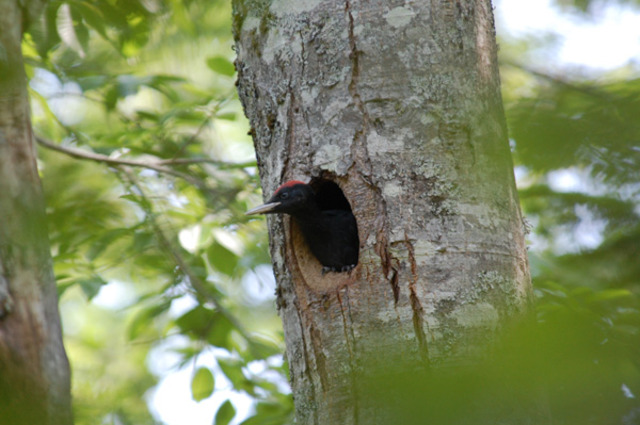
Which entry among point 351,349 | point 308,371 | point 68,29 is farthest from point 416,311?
point 68,29

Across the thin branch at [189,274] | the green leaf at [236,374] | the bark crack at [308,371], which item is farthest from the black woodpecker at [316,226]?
the green leaf at [236,374]

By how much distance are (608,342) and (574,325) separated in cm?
13

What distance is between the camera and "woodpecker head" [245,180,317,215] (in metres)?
3.24

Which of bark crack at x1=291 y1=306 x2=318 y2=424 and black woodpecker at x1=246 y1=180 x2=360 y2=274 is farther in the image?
black woodpecker at x1=246 y1=180 x2=360 y2=274

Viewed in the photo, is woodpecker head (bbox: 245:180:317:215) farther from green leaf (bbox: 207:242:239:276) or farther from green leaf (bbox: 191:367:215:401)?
green leaf (bbox: 191:367:215:401)

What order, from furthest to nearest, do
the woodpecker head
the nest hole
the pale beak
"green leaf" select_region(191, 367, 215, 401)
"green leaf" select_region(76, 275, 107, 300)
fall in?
"green leaf" select_region(191, 367, 215, 401), "green leaf" select_region(76, 275, 107, 300), the pale beak, the woodpecker head, the nest hole

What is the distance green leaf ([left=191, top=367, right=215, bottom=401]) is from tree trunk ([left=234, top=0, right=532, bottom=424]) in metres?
1.83

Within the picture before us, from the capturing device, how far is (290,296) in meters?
3.10

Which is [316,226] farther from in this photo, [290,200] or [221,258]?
[221,258]

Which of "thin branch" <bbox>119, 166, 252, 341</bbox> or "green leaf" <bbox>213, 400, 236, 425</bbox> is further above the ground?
"thin branch" <bbox>119, 166, 252, 341</bbox>

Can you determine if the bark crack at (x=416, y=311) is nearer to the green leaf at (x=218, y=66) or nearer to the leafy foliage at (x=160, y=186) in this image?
the leafy foliage at (x=160, y=186)

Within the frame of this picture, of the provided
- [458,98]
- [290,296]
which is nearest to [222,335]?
[290,296]

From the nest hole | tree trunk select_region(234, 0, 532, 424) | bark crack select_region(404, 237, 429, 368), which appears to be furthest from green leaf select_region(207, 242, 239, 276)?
bark crack select_region(404, 237, 429, 368)

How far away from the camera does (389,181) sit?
289cm
